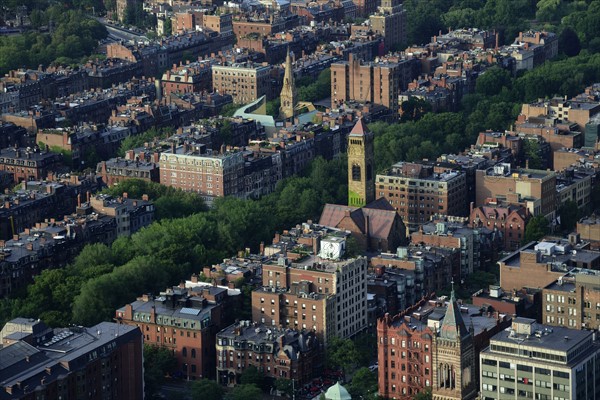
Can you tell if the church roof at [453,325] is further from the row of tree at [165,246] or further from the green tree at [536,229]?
the green tree at [536,229]

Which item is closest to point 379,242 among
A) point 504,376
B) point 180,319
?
point 180,319

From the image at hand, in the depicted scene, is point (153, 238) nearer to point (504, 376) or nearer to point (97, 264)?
point (97, 264)

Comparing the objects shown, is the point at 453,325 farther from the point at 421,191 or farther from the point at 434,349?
the point at 421,191

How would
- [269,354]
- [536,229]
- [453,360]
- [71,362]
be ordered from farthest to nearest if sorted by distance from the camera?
[536,229], [269,354], [453,360], [71,362]

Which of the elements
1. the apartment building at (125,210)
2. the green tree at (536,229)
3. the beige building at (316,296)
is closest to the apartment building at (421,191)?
the green tree at (536,229)

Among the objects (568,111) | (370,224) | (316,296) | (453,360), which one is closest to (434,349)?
(453,360)

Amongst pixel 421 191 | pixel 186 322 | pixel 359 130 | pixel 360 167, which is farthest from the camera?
pixel 360 167
